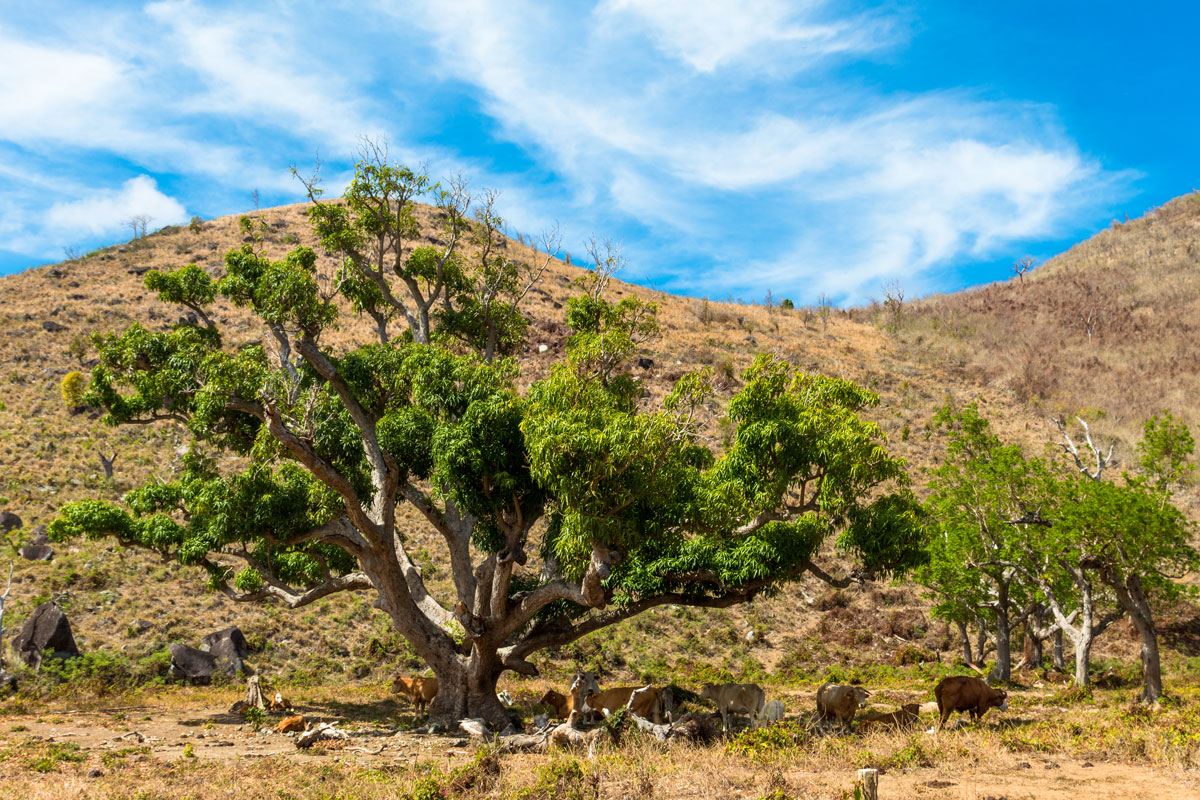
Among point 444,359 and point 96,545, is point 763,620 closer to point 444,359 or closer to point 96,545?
point 444,359

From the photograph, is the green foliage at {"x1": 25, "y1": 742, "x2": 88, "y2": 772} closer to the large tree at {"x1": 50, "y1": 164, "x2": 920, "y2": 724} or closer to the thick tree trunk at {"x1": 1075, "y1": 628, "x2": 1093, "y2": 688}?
the large tree at {"x1": 50, "y1": 164, "x2": 920, "y2": 724}

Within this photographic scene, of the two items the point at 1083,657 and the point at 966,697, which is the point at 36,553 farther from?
the point at 1083,657

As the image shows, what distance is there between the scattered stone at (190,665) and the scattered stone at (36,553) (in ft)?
33.6

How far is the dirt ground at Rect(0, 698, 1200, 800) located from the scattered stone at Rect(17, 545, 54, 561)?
728 inches

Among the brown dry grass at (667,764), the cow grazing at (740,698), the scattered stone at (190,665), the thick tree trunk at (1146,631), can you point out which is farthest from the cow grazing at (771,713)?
the scattered stone at (190,665)

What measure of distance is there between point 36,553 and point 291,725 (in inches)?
860

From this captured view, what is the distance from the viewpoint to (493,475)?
50.1ft

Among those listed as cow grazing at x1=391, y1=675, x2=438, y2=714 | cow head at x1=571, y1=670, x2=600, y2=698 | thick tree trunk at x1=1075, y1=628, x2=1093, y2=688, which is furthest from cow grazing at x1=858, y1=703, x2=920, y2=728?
cow grazing at x1=391, y1=675, x2=438, y2=714

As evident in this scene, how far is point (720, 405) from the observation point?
55.0 m

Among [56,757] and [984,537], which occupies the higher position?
[984,537]

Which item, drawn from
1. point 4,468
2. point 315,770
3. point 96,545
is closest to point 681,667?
point 315,770

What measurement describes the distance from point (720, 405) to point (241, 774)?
46.4 meters

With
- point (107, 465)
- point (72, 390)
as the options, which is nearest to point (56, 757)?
point (107, 465)

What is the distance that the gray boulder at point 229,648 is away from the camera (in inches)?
1023
